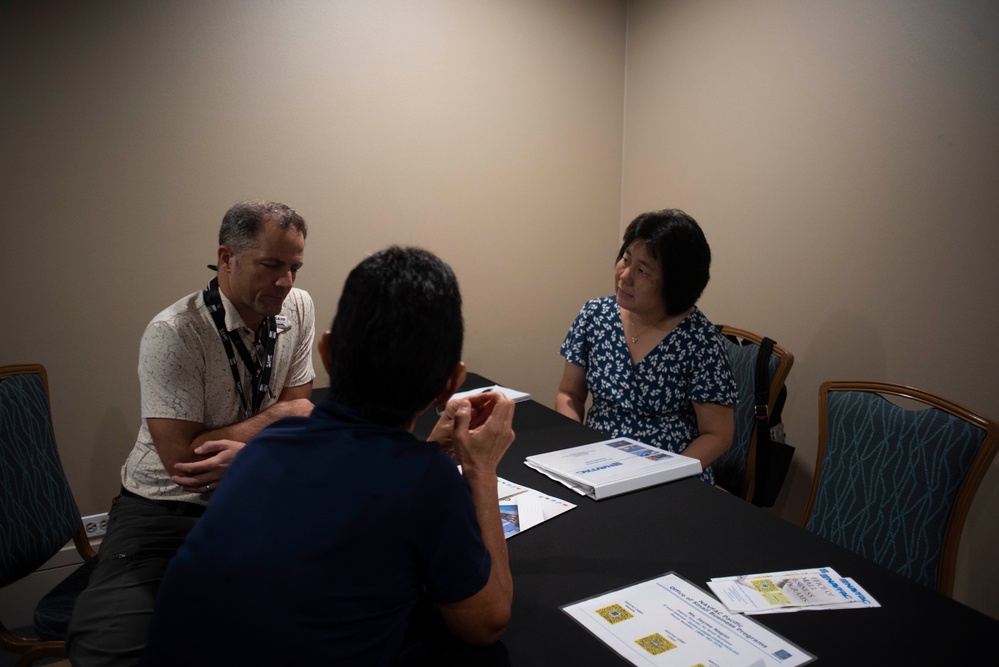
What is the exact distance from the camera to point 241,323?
1.72 metres

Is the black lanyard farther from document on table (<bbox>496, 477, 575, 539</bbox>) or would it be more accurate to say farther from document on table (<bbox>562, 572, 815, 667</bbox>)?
document on table (<bbox>562, 572, 815, 667</bbox>)

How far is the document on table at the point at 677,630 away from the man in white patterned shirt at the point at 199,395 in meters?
0.99

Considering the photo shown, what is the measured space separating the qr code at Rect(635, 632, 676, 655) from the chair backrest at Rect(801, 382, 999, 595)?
0.87 meters

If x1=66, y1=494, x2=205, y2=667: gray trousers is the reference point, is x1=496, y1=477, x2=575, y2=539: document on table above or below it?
above

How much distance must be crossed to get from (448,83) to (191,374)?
6.84 ft

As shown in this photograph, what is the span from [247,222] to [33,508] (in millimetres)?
955

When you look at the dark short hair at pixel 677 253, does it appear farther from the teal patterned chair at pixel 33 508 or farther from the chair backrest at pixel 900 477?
the teal patterned chair at pixel 33 508

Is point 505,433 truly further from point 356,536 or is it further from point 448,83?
point 448,83

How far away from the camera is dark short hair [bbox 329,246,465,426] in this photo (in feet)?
2.92

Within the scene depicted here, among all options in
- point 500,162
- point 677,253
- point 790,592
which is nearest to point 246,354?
point 677,253

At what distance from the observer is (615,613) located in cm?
102

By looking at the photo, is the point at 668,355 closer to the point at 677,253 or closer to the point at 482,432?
the point at 677,253

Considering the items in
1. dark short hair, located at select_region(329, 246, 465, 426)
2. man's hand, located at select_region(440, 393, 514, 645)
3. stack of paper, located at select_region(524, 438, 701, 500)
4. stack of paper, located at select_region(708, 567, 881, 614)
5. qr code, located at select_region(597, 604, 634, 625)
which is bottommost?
qr code, located at select_region(597, 604, 634, 625)

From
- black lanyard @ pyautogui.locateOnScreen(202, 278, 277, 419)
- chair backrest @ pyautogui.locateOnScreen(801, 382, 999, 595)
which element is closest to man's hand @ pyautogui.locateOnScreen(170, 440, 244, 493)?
black lanyard @ pyautogui.locateOnScreen(202, 278, 277, 419)
